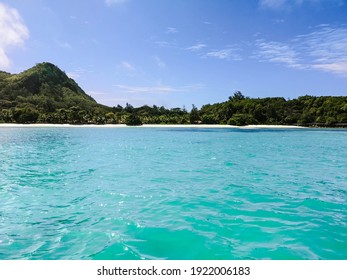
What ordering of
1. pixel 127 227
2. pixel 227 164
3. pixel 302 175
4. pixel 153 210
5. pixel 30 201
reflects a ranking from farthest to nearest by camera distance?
pixel 227 164, pixel 302 175, pixel 30 201, pixel 153 210, pixel 127 227

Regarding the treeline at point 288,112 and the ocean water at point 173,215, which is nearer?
the ocean water at point 173,215

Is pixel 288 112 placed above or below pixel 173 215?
above

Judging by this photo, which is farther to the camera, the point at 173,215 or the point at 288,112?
the point at 288,112

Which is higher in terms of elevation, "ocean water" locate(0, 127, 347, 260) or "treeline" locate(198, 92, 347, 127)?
"treeline" locate(198, 92, 347, 127)

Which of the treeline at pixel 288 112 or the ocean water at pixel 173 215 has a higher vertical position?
the treeline at pixel 288 112

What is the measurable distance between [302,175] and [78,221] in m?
15.8

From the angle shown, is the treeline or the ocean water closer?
the ocean water

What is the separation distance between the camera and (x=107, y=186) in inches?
650
